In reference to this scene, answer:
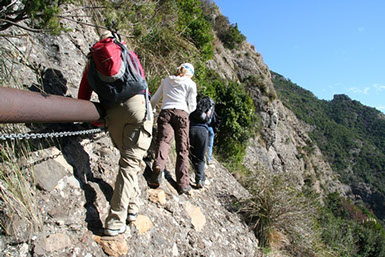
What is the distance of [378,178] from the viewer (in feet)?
285

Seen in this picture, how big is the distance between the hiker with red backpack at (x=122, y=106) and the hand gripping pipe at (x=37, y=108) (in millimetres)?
308

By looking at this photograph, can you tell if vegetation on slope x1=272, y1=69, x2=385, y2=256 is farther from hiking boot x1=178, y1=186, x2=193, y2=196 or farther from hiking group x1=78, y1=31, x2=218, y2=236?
hiking group x1=78, y1=31, x2=218, y2=236

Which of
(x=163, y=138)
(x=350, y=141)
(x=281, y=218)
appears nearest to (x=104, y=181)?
(x=163, y=138)

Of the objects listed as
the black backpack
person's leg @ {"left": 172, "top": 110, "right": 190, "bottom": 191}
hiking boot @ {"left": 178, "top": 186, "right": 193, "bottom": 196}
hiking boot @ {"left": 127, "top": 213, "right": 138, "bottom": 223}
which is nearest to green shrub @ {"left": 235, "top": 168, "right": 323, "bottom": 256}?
hiking boot @ {"left": 178, "top": 186, "right": 193, "bottom": 196}

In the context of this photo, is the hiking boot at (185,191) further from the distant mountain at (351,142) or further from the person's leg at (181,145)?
the distant mountain at (351,142)

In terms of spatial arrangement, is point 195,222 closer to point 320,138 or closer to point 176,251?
point 176,251

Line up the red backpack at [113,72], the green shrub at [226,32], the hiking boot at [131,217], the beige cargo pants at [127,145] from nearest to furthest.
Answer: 1. the red backpack at [113,72]
2. the beige cargo pants at [127,145]
3. the hiking boot at [131,217]
4. the green shrub at [226,32]

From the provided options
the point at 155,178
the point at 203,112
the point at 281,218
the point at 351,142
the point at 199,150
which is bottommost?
the point at 281,218

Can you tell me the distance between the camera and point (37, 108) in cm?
157

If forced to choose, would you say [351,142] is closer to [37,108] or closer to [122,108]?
[122,108]

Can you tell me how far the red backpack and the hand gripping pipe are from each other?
259 mm

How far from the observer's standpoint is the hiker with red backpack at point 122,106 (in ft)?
7.36

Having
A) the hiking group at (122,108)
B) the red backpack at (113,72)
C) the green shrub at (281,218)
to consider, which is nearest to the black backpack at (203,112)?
the green shrub at (281,218)

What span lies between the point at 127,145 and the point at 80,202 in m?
0.63
